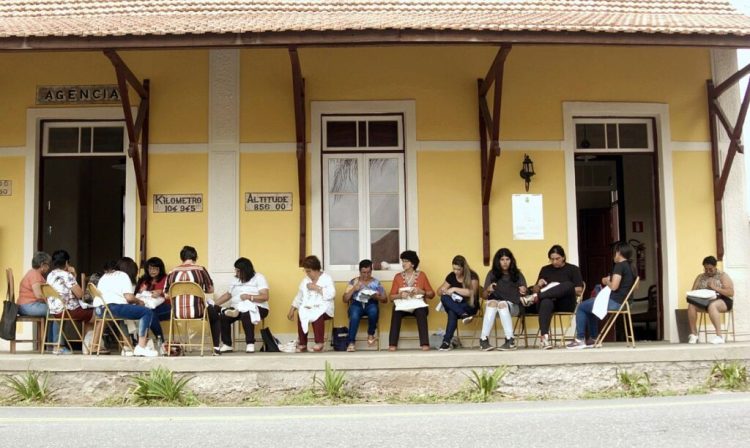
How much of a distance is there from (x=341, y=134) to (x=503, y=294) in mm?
3024

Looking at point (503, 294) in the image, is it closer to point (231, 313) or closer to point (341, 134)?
point (341, 134)

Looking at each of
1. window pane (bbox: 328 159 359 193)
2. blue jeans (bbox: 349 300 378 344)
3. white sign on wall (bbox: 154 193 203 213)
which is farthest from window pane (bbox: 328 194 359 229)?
white sign on wall (bbox: 154 193 203 213)

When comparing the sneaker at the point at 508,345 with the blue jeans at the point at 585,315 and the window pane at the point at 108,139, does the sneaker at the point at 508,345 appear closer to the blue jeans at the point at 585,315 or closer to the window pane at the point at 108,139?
the blue jeans at the point at 585,315

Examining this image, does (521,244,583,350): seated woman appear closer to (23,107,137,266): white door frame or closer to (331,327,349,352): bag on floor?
(331,327,349,352): bag on floor

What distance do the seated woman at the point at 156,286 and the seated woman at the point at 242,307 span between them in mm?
539

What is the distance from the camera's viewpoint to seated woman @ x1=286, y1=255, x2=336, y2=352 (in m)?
9.77

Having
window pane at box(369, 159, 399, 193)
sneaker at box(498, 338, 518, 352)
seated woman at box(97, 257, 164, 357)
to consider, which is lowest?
sneaker at box(498, 338, 518, 352)

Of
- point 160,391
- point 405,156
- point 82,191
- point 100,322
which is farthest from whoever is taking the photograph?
point 82,191

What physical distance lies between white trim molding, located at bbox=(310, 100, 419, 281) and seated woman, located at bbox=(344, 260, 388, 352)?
1.54 feet

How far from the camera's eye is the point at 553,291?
9.63 metres

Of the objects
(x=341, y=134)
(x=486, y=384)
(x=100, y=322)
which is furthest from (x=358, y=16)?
(x=100, y=322)

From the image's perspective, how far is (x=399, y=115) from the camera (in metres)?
10.8

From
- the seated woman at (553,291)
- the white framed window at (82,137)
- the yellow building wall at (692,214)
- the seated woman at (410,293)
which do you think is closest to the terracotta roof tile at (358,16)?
the white framed window at (82,137)

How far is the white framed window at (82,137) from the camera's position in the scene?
35.8ft
